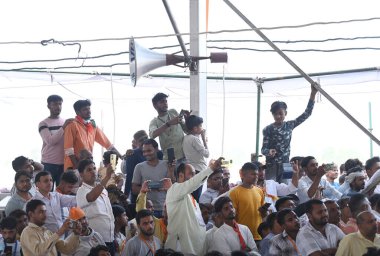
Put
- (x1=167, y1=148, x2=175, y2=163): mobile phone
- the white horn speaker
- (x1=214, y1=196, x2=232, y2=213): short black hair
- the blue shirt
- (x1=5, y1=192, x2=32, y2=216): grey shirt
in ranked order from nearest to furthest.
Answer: (x1=214, y1=196, x2=232, y2=213): short black hair, (x1=5, y1=192, x2=32, y2=216): grey shirt, (x1=167, y1=148, x2=175, y2=163): mobile phone, the white horn speaker, the blue shirt

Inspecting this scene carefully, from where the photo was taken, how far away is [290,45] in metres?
10.5

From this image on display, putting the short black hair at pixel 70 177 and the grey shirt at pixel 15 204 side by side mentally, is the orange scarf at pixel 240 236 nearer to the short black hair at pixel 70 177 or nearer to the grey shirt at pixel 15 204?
the short black hair at pixel 70 177

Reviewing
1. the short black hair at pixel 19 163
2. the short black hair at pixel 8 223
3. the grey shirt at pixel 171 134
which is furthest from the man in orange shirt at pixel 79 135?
the short black hair at pixel 8 223

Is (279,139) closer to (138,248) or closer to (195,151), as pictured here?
(195,151)

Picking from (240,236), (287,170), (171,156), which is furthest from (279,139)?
(240,236)

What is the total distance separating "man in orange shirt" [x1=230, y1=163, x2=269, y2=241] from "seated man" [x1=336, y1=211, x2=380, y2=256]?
4.00 feet

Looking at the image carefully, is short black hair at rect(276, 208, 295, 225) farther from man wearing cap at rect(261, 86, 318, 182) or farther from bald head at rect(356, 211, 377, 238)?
man wearing cap at rect(261, 86, 318, 182)

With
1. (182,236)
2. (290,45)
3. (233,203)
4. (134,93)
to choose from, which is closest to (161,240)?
(182,236)

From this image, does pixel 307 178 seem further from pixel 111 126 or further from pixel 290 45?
pixel 111 126

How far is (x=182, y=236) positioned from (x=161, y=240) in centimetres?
30

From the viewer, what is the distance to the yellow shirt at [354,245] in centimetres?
687

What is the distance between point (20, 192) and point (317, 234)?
2.68m

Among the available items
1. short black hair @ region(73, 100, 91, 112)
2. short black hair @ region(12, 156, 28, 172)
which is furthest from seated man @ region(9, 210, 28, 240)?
short black hair @ region(73, 100, 91, 112)

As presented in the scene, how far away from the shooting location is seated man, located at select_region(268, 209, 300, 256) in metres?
7.22
